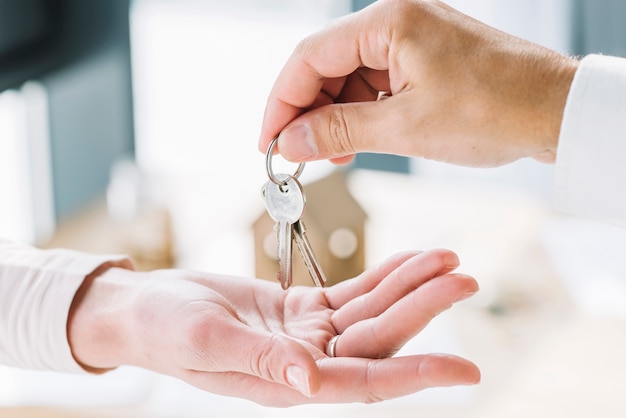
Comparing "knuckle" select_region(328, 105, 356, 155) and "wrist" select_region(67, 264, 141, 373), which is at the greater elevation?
"knuckle" select_region(328, 105, 356, 155)

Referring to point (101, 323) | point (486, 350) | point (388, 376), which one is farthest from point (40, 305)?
point (486, 350)

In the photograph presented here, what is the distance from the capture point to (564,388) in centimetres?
175

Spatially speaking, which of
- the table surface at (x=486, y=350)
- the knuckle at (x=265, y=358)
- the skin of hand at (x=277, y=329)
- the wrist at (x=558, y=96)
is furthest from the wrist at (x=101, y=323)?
the wrist at (x=558, y=96)

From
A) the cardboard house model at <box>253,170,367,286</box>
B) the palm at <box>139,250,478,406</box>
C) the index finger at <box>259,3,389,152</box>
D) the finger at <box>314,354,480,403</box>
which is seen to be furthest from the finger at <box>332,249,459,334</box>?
the cardboard house model at <box>253,170,367,286</box>

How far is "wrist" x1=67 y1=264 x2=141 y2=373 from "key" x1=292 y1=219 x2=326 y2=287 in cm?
24

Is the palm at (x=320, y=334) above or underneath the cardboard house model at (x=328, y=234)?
above

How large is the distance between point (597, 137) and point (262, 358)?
16.8 inches

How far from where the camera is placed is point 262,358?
3.32 feet

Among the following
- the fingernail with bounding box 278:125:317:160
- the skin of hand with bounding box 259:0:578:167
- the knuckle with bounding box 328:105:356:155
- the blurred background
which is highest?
the skin of hand with bounding box 259:0:578:167

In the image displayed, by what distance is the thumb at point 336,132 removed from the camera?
43.8 inches

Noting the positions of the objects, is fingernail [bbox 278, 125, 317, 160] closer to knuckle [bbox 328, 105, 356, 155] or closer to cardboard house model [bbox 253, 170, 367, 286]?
knuckle [bbox 328, 105, 356, 155]

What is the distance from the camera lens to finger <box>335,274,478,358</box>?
1012mm

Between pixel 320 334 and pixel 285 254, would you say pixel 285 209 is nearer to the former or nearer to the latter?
pixel 285 254

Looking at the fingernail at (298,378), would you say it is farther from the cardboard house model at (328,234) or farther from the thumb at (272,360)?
the cardboard house model at (328,234)
